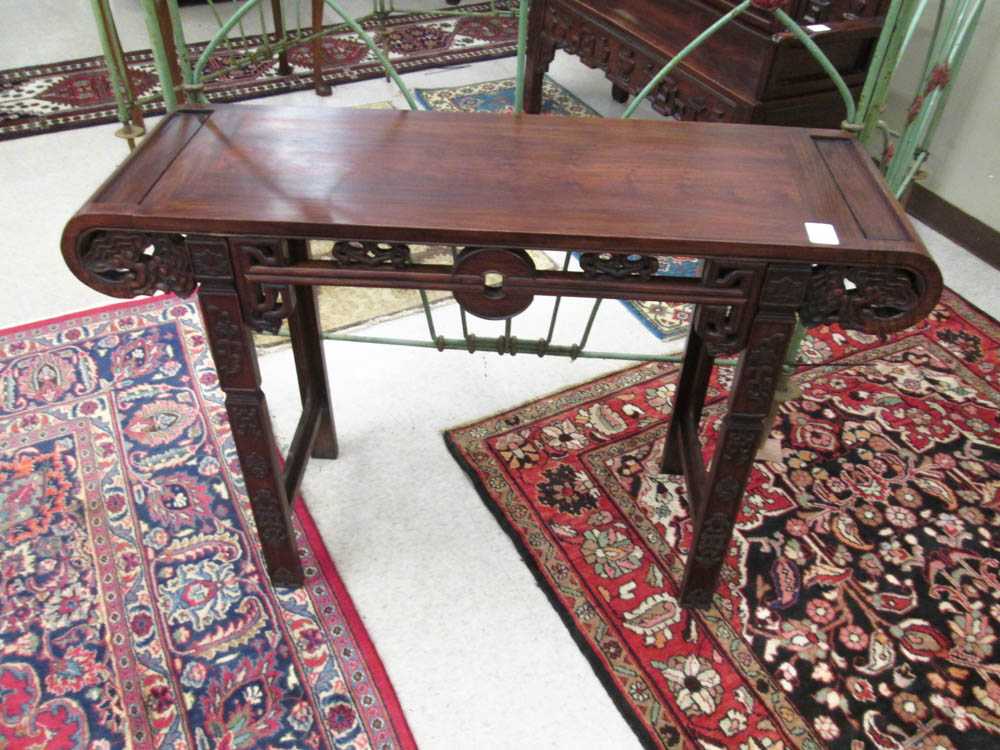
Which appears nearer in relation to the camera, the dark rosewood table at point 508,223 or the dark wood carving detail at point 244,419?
the dark rosewood table at point 508,223

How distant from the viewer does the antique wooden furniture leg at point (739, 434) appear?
3.73ft

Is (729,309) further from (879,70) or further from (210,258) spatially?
(210,258)

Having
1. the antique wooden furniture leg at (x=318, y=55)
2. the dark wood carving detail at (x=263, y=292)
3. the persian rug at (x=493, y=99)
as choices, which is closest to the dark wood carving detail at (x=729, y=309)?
the dark wood carving detail at (x=263, y=292)

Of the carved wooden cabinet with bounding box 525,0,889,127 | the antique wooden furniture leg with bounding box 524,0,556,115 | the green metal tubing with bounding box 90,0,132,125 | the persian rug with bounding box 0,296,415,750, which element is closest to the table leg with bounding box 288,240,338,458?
the persian rug with bounding box 0,296,415,750

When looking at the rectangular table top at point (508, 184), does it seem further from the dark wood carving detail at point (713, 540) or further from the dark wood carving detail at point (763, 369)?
the dark wood carving detail at point (713, 540)

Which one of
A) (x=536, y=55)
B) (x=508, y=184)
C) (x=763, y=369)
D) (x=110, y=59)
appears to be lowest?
(x=536, y=55)

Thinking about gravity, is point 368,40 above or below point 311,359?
above

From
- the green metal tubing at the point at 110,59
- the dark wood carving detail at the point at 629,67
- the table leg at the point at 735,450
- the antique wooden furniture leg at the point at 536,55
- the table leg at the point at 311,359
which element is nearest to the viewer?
the table leg at the point at 735,450

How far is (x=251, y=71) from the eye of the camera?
3834 millimetres

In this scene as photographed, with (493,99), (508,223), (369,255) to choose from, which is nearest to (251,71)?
(493,99)

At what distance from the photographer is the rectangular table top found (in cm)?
106

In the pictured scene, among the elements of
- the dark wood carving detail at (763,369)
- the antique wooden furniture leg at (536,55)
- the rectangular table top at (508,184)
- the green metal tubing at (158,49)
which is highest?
the green metal tubing at (158,49)

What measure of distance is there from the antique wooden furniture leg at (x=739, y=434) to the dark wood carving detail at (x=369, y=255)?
516mm

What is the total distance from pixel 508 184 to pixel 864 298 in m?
0.53
